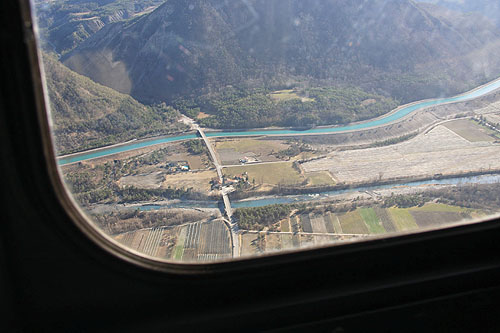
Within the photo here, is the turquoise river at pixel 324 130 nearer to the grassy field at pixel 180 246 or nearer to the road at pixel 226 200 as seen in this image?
the road at pixel 226 200

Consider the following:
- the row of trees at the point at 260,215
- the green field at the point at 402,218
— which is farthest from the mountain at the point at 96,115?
the green field at the point at 402,218

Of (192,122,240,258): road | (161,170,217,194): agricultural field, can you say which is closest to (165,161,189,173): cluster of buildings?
(161,170,217,194): agricultural field

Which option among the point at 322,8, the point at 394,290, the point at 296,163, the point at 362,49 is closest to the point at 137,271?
the point at 394,290

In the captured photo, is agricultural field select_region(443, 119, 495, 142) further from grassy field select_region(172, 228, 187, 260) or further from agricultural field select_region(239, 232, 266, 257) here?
grassy field select_region(172, 228, 187, 260)

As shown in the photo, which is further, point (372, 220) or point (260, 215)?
point (260, 215)

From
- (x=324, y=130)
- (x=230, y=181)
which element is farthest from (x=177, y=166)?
(x=324, y=130)

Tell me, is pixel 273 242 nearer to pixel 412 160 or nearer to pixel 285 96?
pixel 412 160

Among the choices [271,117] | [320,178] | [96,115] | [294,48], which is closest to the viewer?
[320,178]
